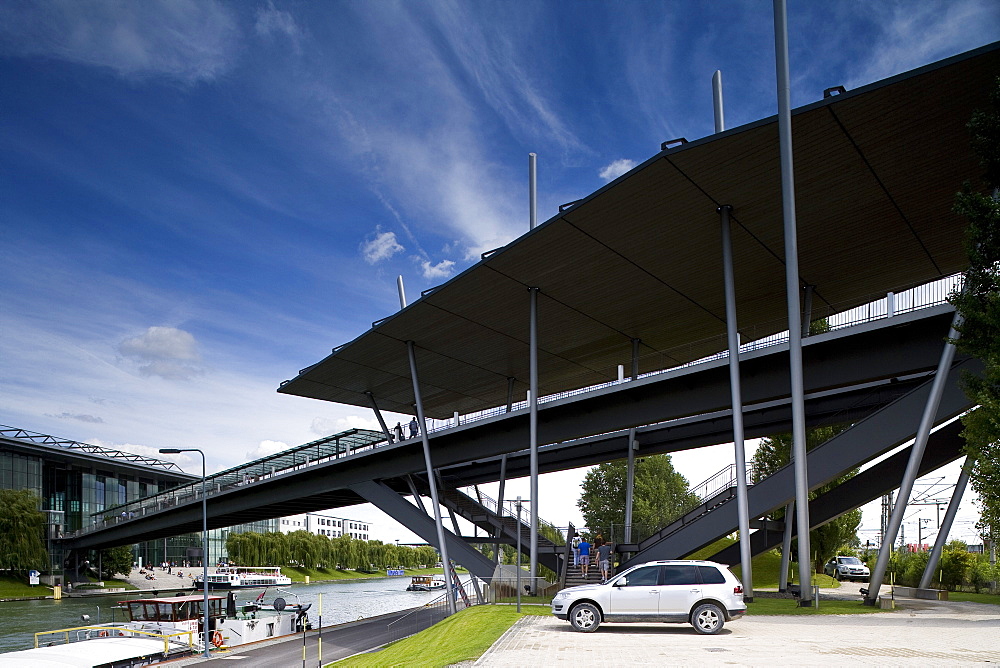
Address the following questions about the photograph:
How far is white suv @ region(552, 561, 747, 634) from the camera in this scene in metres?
17.3

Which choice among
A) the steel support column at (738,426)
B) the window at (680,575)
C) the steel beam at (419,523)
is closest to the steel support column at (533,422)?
the steel beam at (419,523)

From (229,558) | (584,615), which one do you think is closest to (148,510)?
(229,558)

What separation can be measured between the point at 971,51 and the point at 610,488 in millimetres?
65765

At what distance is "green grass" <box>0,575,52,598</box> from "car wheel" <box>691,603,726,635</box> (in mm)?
73145

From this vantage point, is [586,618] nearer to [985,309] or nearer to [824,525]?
[985,309]

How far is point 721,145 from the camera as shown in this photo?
21.1 metres

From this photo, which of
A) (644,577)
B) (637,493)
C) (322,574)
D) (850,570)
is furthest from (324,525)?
(644,577)

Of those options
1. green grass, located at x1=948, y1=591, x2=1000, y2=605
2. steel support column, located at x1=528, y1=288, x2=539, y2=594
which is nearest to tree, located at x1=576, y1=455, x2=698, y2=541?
green grass, located at x1=948, y1=591, x2=1000, y2=605

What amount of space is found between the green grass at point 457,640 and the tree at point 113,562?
78.4 meters

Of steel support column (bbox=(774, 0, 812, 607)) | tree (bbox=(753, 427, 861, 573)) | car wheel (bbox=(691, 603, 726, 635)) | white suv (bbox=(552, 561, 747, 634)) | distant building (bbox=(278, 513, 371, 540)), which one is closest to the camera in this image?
car wheel (bbox=(691, 603, 726, 635))

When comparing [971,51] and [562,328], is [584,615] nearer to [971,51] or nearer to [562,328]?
[971,51]

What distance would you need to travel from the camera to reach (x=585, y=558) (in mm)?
31219

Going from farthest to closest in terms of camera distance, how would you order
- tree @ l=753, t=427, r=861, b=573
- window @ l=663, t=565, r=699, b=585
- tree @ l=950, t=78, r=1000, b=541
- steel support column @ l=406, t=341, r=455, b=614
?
tree @ l=753, t=427, r=861, b=573 → steel support column @ l=406, t=341, r=455, b=614 → tree @ l=950, t=78, r=1000, b=541 → window @ l=663, t=565, r=699, b=585

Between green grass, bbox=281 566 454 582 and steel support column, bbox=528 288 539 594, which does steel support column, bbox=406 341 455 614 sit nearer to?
steel support column, bbox=528 288 539 594
